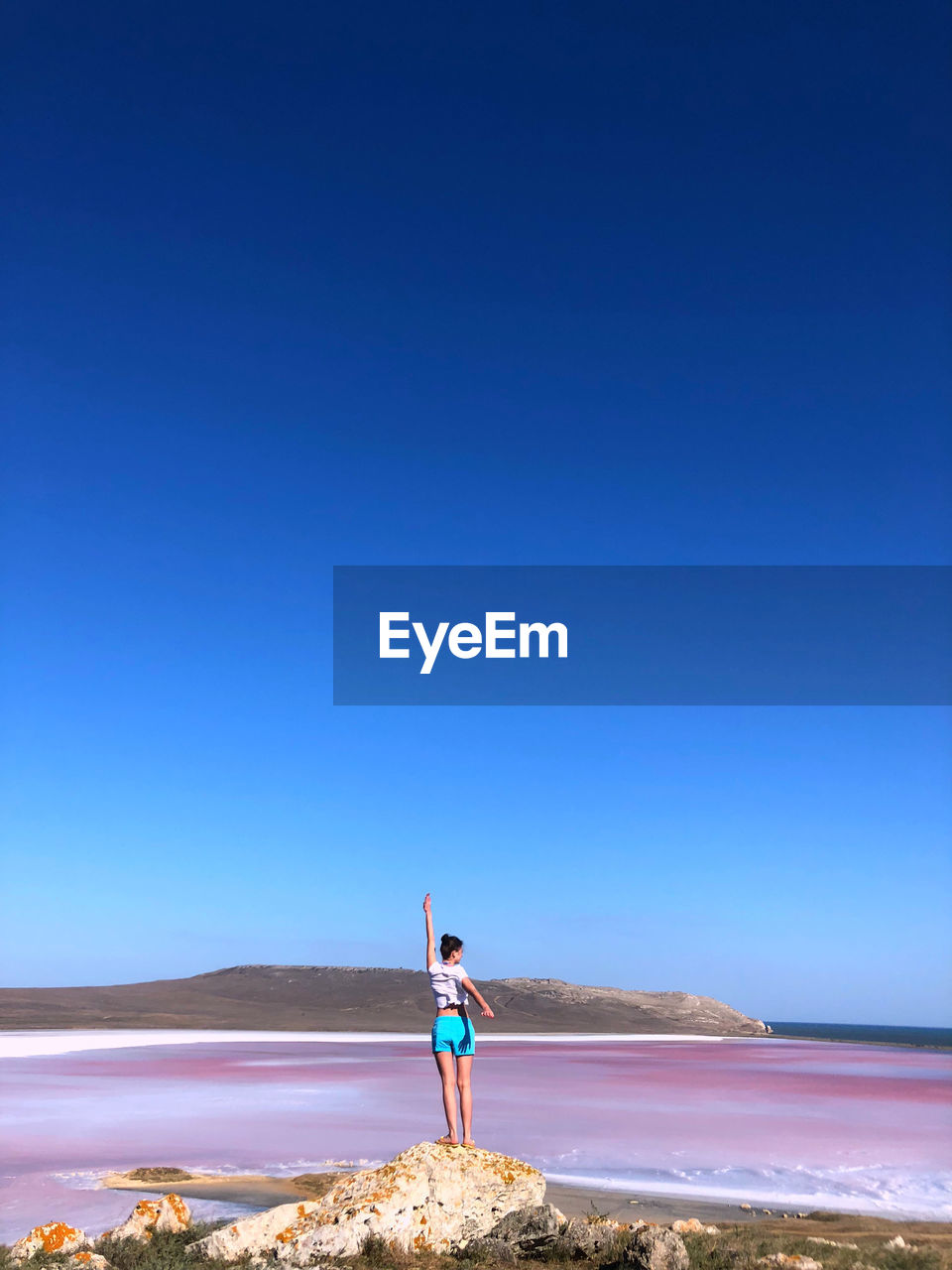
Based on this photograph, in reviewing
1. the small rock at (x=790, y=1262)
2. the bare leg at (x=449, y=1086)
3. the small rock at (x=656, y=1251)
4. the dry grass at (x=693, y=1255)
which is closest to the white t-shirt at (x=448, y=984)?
the bare leg at (x=449, y=1086)

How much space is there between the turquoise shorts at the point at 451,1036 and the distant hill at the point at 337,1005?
39.7 m

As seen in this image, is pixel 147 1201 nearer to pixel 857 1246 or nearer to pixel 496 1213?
pixel 496 1213

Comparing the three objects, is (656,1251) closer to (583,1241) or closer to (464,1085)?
(583,1241)

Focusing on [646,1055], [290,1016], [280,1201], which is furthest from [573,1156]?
[290,1016]

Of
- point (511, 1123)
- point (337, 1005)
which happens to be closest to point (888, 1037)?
point (337, 1005)

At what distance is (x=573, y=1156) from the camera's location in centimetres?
1113

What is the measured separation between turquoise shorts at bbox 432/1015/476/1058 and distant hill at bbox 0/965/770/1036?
39.7 meters

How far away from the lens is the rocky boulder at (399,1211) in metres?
6.52

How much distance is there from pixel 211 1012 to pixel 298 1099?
41.8 metres

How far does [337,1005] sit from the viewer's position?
60.5m

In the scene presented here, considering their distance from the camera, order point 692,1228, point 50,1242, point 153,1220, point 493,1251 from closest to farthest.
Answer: point 493,1251, point 50,1242, point 153,1220, point 692,1228

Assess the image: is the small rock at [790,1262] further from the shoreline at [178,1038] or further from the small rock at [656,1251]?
the shoreline at [178,1038]

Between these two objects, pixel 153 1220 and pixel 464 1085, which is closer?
pixel 153 1220

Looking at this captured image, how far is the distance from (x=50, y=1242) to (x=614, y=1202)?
4583 mm
